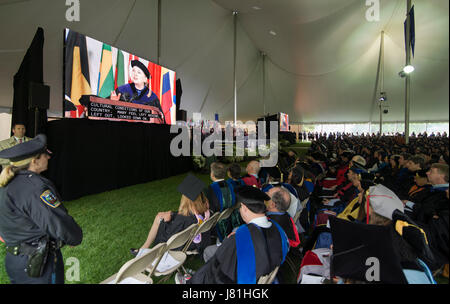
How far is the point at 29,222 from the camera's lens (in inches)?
64.4

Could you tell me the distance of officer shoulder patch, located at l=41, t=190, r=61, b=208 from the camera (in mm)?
1613

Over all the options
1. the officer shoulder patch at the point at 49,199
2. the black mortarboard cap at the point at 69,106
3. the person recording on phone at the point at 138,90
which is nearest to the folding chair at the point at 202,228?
the officer shoulder patch at the point at 49,199

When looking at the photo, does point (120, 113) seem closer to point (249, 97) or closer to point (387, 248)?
point (387, 248)

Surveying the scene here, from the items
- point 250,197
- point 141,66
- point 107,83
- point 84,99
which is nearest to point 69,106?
point 84,99

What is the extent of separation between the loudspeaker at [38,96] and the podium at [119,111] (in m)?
1.49

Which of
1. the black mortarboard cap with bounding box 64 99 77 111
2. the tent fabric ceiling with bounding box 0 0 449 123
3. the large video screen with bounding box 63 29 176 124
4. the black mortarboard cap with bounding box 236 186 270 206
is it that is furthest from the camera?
the tent fabric ceiling with bounding box 0 0 449 123

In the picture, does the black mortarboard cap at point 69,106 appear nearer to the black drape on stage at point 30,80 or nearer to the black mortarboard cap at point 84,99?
the black mortarboard cap at point 84,99

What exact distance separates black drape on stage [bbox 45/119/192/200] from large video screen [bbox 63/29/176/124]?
623 millimetres

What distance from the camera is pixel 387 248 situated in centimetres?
148

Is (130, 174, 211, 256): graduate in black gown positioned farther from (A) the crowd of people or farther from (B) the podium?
(B) the podium

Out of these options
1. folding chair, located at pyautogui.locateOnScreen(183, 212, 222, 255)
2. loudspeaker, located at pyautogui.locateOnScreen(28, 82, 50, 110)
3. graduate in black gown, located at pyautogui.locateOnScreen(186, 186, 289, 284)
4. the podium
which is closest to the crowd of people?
graduate in black gown, located at pyautogui.locateOnScreen(186, 186, 289, 284)

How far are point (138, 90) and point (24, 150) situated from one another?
7.52 m

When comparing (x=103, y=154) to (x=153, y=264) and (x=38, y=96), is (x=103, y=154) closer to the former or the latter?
(x=38, y=96)

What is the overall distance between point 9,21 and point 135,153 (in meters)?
5.46
